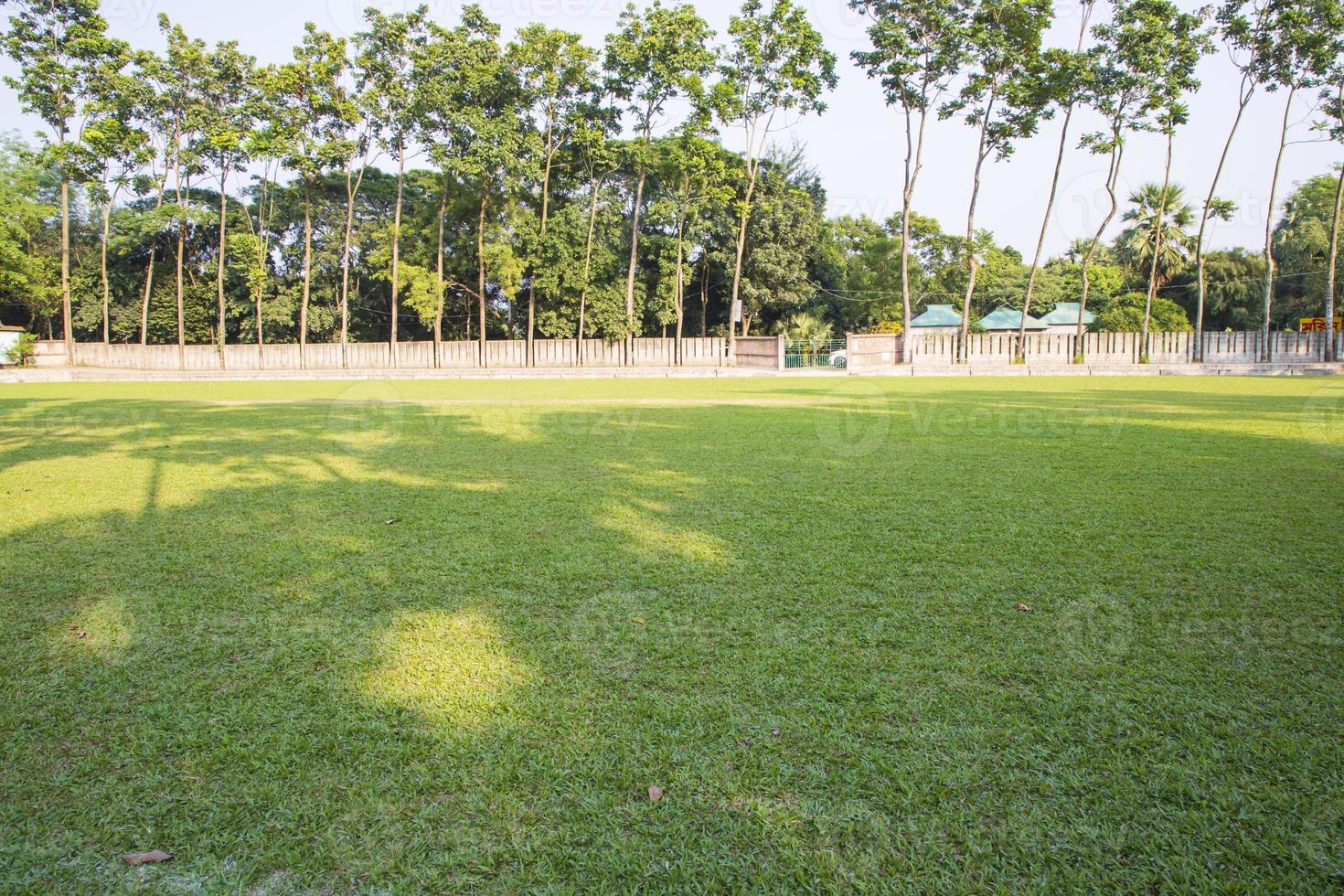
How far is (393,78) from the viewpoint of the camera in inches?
→ 1235

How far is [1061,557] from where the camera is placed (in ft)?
12.0

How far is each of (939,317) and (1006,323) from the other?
3855 mm

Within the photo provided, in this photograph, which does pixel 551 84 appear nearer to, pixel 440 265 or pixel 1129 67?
pixel 440 265

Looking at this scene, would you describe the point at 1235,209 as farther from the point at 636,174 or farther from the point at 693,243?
the point at 636,174

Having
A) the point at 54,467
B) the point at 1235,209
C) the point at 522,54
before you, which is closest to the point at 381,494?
the point at 54,467

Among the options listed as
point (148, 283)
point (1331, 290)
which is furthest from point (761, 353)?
point (148, 283)

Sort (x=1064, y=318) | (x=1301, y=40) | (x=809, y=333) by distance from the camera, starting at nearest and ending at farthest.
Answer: (x=1301, y=40), (x=809, y=333), (x=1064, y=318)

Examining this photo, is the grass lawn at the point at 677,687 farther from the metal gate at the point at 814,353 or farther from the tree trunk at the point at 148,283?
the tree trunk at the point at 148,283

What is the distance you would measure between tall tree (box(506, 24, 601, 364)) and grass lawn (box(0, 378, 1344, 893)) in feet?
98.5

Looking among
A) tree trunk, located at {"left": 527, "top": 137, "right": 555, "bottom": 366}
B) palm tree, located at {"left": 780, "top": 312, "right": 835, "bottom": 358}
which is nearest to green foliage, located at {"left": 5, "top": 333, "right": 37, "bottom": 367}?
tree trunk, located at {"left": 527, "top": 137, "right": 555, "bottom": 366}

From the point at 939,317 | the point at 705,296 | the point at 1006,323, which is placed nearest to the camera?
the point at 705,296

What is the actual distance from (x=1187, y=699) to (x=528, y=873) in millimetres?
1920

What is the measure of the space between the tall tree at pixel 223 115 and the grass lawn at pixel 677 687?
33.4 metres

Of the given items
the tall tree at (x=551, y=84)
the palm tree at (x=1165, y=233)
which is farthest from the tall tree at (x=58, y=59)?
the palm tree at (x=1165, y=233)
